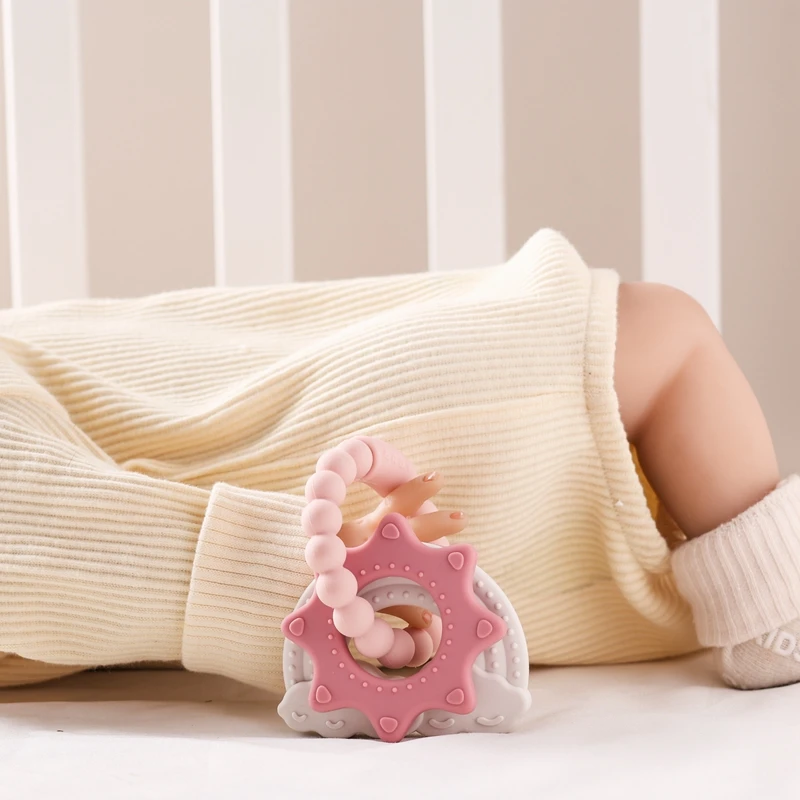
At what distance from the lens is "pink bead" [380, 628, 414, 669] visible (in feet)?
1.74

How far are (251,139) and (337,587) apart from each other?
2.31 feet

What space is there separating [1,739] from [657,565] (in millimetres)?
424

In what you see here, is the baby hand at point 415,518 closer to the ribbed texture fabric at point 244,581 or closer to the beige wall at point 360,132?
the ribbed texture fabric at point 244,581

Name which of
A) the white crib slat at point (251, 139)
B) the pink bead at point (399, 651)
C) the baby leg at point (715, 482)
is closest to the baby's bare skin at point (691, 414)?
the baby leg at point (715, 482)

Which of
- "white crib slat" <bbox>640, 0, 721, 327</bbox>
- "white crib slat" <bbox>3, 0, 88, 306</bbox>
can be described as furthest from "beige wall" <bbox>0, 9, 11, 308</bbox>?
"white crib slat" <bbox>640, 0, 721, 327</bbox>

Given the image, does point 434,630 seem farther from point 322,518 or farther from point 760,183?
point 760,183

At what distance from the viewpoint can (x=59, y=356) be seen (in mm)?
715

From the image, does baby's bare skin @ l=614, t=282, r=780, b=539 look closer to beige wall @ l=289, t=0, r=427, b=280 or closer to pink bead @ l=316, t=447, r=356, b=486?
pink bead @ l=316, t=447, r=356, b=486

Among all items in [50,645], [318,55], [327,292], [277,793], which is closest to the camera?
[277,793]

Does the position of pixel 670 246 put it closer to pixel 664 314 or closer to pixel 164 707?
pixel 664 314

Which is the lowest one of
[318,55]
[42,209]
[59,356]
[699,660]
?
[699,660]

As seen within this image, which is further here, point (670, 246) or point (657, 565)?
point (670, 246)

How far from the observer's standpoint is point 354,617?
49 cm

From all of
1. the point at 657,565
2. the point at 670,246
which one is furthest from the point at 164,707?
the point at 670,246
